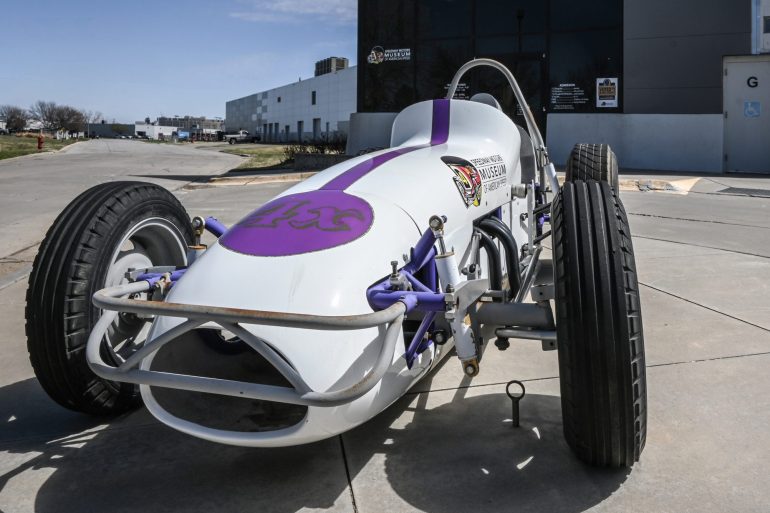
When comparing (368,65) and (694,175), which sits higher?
(368,65)

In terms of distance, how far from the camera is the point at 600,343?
2365mm

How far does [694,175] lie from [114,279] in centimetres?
1536

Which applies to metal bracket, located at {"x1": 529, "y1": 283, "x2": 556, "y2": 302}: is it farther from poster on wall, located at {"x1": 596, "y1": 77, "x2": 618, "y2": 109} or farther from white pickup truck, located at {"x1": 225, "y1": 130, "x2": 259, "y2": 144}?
white pickup truck, located at {"x1": 225, "y1": 130, "x2": 259, "y2": 144}

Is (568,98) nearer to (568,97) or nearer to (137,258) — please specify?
(568,97)

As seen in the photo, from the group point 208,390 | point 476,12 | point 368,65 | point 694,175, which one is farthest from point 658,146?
point 208,390

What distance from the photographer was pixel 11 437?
3045 mm

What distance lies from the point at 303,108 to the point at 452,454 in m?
66.5

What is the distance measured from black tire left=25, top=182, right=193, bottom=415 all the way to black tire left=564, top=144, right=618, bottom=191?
3765mm

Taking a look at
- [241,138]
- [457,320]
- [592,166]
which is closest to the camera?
[457,320]

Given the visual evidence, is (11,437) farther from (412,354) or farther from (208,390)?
(412,354)

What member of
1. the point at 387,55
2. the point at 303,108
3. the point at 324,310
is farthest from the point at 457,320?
the point at 303,108

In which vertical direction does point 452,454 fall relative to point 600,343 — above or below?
below

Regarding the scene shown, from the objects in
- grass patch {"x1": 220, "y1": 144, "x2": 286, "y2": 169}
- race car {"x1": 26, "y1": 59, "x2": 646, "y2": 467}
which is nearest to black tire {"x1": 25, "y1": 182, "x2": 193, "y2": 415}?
race car {"x1": 26, "y1": 59, "x2": 646, "y2": 467}

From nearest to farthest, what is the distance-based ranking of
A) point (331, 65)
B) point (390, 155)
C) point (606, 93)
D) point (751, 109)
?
point (390, 155), point (751, 109), point (606, 93), point (331, 65)
